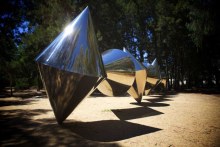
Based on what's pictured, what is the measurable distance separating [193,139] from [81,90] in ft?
14.7

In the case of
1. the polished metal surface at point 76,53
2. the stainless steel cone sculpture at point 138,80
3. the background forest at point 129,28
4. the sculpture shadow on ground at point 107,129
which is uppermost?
the background forest at point 129,28

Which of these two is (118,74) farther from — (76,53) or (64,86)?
(64,86)

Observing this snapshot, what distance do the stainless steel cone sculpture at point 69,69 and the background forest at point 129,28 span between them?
11.6 m

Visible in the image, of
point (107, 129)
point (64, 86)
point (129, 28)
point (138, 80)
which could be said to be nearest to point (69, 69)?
point (64, 86)

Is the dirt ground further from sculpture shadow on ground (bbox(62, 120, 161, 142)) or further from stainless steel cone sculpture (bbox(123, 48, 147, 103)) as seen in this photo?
stainless steel cone sculpture (bbox(123, 48, 147, 103))

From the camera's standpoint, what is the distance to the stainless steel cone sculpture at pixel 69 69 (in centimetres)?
789

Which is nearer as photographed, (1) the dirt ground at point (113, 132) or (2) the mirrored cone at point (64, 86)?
(1) the dirt ground at point (113, 132)

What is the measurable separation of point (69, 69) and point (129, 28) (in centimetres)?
4329

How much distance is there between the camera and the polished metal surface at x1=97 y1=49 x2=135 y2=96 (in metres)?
14.4

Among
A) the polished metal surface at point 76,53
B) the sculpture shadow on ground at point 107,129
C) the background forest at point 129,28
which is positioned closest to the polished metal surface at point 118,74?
the sculpture shadow on ground at point 107,129

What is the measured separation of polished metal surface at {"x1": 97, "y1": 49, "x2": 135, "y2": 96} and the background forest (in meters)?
10.2

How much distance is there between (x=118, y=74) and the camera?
14367 millimetres

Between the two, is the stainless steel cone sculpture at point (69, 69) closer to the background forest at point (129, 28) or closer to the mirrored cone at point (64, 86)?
the mirrored cone at point (64, 86)

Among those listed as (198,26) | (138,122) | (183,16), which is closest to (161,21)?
(183,16)
